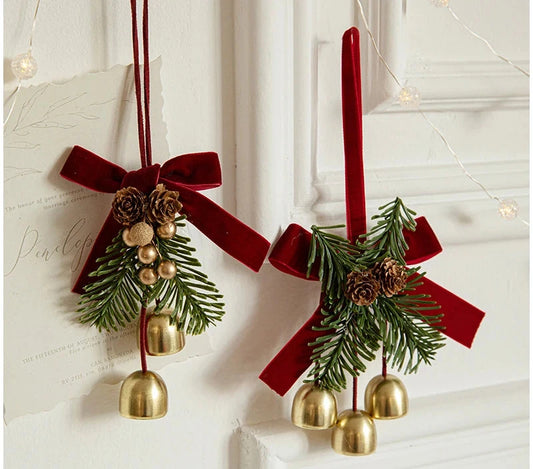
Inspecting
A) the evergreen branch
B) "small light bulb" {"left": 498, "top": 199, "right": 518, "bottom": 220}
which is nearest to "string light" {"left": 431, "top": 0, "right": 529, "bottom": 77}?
"small light bulb" {"left": 498, "top": 199, "right": 518, "bottom": 220}

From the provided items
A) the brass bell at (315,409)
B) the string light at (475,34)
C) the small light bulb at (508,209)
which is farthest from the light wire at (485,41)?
the brass bell at (315,409)

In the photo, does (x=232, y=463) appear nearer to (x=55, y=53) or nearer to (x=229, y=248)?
(x=229, y=248)

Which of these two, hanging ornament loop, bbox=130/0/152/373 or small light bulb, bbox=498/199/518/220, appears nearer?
hanging ornament loop, bbox=130/0/152/373

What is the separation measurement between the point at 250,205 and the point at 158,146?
90mm

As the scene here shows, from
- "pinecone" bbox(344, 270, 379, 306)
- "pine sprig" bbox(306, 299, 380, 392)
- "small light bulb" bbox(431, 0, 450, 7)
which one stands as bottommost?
"pine sprig" bbox(306, 299, 380, 392)

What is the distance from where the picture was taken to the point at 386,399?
2.05 feet

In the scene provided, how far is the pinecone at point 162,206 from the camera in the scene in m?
0.54

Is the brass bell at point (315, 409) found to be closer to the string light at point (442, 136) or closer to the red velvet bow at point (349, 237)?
the red velvet bow at point (349, 237)

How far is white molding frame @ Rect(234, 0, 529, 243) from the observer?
1.94ft

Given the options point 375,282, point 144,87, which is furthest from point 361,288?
point 144,87

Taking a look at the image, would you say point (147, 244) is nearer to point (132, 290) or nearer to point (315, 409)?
point (132, 290)

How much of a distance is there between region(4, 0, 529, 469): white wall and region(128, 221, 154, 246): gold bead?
9 centimetres

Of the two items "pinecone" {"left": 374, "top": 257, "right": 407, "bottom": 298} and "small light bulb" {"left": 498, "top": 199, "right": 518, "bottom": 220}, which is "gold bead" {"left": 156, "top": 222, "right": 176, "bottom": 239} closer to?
"pinecone" {"left": 374, "top": 257, "right": 407, "bottom": 298}

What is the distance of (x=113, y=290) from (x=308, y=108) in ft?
0.72
